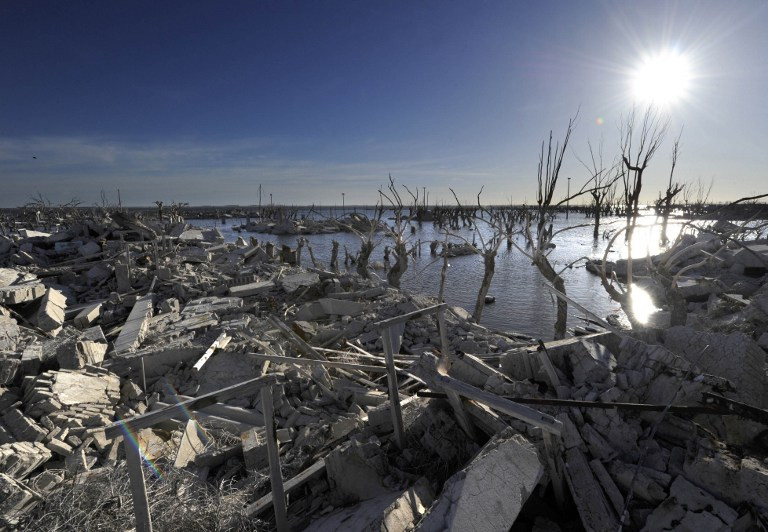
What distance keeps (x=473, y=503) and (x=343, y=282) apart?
38.1ft

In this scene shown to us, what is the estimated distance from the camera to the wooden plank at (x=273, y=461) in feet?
9.27

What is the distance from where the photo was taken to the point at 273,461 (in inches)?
114

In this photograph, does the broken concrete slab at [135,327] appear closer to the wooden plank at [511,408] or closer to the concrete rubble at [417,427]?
the concrete rubble at [417,427]

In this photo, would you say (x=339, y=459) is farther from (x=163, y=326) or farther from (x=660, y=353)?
(x=163, y=326)

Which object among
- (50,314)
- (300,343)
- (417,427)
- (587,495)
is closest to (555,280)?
(300,343)

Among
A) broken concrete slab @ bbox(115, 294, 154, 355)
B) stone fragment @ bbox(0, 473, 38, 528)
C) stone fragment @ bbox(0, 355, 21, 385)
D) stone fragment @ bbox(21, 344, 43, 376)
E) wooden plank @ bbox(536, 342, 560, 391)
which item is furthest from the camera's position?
broken concrete slab @ bbox(115, 294, 154, 355)

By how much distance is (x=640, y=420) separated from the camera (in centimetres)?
351

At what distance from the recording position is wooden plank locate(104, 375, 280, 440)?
83.0 inches

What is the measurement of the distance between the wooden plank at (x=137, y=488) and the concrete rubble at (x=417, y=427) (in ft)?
0.58

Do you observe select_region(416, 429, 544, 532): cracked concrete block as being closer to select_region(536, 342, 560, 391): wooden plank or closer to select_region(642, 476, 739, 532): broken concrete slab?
select_region(642, 476, 739, 532): broken concrete slab

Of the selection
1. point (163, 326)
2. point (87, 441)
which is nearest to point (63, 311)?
point (163, 326)

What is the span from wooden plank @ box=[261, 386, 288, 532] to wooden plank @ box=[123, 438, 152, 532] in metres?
0.78

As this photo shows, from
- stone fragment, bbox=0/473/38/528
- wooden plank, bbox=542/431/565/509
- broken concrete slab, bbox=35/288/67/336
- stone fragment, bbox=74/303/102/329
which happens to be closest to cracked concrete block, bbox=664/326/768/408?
wooden plank, bbox=542/431/565/509

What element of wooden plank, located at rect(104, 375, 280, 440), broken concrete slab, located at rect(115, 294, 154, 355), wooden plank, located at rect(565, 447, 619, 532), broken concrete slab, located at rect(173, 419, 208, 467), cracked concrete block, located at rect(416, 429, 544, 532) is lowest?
broken concrete slab, located at rect(173, 419, 208, 467)
